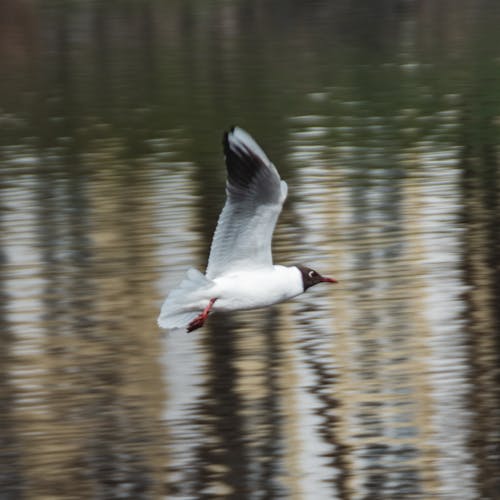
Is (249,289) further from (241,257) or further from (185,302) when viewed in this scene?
(185,302)

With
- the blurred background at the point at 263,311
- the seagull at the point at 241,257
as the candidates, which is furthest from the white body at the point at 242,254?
the blurred background at the point at 263,311

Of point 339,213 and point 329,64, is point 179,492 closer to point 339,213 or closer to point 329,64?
point 339,213

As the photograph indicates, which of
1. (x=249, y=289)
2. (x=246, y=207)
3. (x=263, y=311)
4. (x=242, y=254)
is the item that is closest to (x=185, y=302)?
A: (x=249, y=289)

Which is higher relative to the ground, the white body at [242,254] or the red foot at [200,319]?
the white body at [242,254]

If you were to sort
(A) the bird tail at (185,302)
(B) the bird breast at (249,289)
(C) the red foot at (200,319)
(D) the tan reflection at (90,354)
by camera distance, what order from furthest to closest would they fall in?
(D) the tan reflection at (90,354) → (B) the bird breast at (249,289) → (A) the bird tail at (185,302) → (C) the red foot at (200,319)

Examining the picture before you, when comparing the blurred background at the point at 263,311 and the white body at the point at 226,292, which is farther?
the blurred background at the point at 263,311

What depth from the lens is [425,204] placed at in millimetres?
17828

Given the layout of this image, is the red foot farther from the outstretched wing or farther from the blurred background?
the blurred background

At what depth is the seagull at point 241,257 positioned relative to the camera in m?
9.02

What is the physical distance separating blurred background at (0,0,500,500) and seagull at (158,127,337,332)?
215 centimetres

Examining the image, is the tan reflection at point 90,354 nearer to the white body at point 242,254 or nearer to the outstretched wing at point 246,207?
the white body at point 242,254

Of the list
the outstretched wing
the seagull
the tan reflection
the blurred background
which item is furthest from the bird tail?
the tan reflection

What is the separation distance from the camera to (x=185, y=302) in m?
9.14

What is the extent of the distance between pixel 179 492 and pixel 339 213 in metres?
7.19
